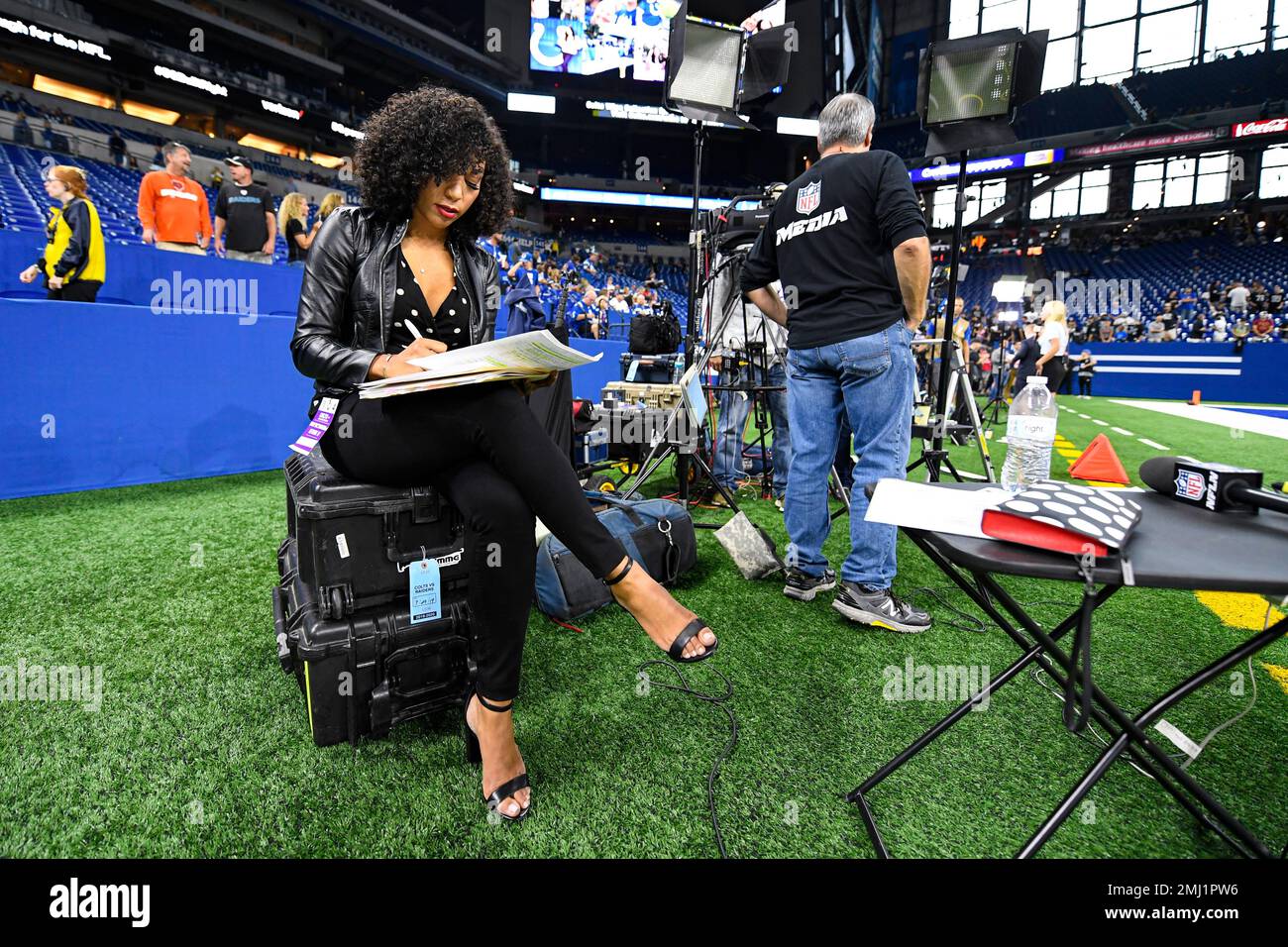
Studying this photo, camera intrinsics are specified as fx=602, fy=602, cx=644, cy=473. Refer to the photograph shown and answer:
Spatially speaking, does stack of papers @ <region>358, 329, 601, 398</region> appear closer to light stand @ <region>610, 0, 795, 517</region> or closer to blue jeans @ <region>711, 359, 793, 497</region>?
light stand @ <region>610, 0, 795, 517</region>

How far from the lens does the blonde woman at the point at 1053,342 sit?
662 centimetres

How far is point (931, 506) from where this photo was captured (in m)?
0.96

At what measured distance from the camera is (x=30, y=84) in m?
17.4

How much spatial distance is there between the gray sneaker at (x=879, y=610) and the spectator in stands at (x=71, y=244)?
493 cm

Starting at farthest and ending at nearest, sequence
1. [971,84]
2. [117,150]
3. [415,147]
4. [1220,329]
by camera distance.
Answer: [1220,329], [117,150], [971,84], [415,147]

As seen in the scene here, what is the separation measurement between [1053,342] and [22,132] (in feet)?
67.6

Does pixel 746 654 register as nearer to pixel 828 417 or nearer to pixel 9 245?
pixel 828 417

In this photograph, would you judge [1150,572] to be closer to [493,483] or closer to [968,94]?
[493,483]

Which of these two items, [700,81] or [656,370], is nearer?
[700,81]

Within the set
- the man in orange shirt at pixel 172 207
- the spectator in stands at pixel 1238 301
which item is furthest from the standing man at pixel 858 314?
the spectator in stands at pixel 1238 301

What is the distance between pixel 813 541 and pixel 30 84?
86.4ft

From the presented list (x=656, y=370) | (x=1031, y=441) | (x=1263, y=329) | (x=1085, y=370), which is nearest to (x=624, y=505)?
(x=1031, y=441)

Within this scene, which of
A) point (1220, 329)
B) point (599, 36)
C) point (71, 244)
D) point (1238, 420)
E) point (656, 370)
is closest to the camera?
point (71, 244)
